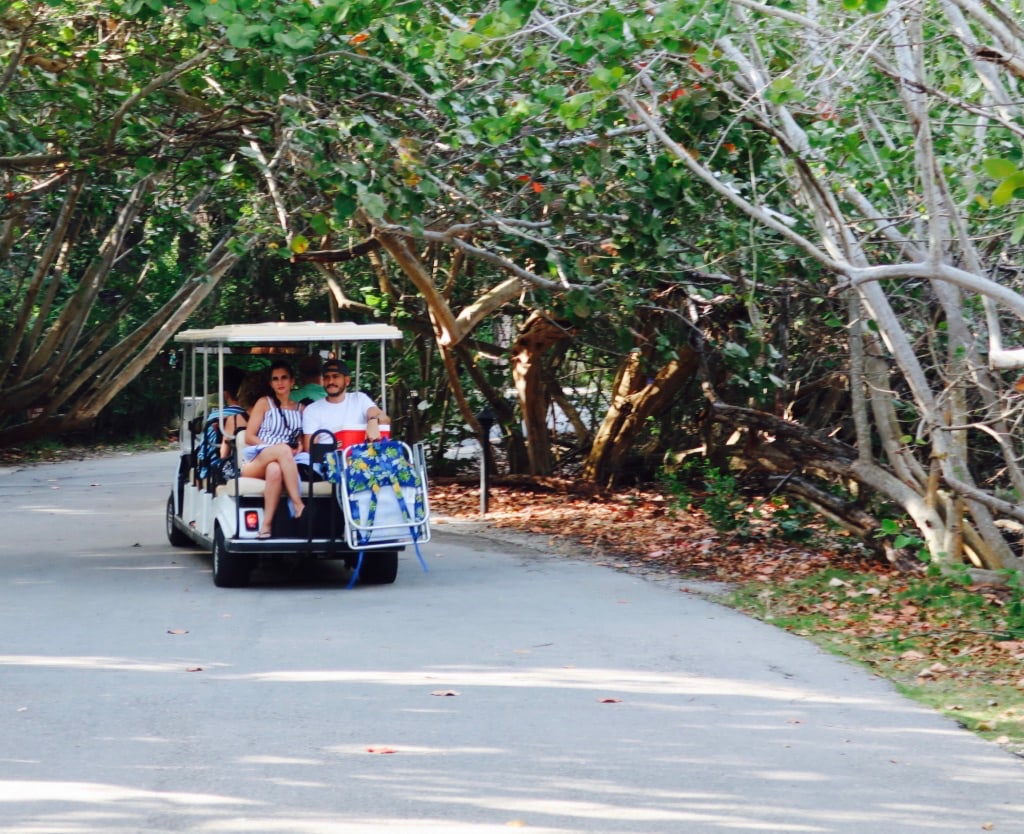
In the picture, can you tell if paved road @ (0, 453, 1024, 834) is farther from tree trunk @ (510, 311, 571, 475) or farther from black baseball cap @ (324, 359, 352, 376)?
tree trunk @ (510, 311, 571, 475)

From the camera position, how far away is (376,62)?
37.8 feet

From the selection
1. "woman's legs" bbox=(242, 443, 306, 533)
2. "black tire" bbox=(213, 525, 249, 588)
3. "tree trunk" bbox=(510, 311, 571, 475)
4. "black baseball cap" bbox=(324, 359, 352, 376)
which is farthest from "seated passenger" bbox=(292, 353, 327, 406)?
"tree trunk" bbox=(510, 311, 571, 475)

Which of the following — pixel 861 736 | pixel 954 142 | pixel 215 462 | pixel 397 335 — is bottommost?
pixel 861 736

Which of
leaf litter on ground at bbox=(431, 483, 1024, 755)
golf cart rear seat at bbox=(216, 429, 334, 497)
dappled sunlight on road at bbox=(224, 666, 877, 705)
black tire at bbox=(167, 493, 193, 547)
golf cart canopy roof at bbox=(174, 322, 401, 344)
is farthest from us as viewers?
black tire at bbox=(167, 493, 193, 547)

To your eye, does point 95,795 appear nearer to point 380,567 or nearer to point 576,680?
point 576,680

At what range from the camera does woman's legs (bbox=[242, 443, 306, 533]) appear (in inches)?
455

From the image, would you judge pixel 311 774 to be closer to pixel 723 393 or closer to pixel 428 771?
pixel 428 771

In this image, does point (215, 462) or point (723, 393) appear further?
point (723, 393)

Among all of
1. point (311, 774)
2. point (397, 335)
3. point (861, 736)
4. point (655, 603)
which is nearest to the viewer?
point (311, 774)

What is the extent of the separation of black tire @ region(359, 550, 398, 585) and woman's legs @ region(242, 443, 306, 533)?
0.75m

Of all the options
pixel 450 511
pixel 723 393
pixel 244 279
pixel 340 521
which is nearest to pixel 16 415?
pixel 244 279

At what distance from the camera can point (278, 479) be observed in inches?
457

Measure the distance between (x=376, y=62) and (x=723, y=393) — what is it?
24.3 ft

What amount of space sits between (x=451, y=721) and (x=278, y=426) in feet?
19.1
